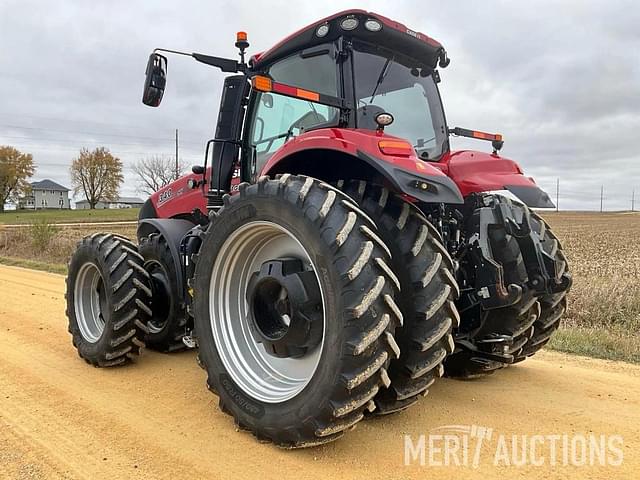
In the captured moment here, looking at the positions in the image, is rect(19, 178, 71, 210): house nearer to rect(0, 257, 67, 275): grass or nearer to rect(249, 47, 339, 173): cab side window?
rect(0, 257, 67, 275): grass

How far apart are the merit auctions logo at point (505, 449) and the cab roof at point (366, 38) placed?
270cm

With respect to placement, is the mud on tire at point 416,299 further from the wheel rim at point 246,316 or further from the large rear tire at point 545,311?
the large rear tire at point 545,311

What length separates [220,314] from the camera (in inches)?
135

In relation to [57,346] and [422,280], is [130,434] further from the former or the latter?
[57,346]

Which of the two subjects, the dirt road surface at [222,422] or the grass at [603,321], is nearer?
the dirt road surface at [222,422]

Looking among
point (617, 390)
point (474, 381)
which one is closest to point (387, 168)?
point (474, 381)

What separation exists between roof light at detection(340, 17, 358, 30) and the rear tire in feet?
8.27

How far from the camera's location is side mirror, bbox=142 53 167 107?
4070 millimetres

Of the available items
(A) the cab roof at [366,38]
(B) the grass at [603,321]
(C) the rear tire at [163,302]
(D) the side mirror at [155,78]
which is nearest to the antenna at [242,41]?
(A) the cab roof at [366,38]

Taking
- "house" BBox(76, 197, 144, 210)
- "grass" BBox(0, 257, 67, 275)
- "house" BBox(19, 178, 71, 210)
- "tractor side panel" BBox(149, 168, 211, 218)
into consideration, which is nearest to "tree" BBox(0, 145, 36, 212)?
"house" BBox(76, 197, 144, 210)

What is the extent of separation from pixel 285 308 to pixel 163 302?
199 cm

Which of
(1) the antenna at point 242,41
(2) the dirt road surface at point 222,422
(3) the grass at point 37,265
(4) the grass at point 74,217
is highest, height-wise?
(1) the antenna at point 242,41

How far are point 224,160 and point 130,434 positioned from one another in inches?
95.3

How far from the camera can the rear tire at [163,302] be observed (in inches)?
179
